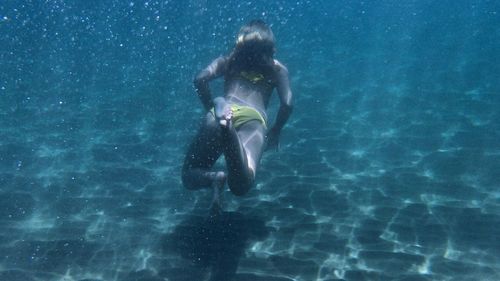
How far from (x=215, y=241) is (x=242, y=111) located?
2.32 m

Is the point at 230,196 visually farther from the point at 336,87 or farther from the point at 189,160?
the point at 336,87

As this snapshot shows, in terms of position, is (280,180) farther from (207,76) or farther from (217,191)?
(217,191)

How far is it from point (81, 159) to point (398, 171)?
311 inches

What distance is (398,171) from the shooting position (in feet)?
29.8

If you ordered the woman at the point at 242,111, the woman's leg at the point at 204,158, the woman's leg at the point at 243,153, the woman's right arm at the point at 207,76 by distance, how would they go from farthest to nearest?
the woman's right arm at the point at 207,76
the woman's leg at the point at 204,158
the woman at the point at 242,111
the woman's leg at the point at 243,153

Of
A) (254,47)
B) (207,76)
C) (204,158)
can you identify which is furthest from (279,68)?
(204,158)

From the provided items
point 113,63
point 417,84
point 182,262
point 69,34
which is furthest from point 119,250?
point 69,34

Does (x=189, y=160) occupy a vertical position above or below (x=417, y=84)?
below

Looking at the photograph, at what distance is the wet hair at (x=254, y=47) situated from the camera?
6.21 m

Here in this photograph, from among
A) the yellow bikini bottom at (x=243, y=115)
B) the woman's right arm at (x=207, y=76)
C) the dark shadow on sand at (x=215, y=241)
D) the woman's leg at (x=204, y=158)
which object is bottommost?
the dark shadow on sand at (x=215, y=241)

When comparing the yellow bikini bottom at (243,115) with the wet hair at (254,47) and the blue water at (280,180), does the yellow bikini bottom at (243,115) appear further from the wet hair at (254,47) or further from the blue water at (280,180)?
the blue water at (280,180)

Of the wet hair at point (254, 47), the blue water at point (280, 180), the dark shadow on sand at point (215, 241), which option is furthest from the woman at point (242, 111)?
the blue water at point (280, 180)

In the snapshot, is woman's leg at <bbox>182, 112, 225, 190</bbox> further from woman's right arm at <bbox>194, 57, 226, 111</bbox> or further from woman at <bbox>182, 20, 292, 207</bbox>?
woman's right arm at <bbox>194, 57, 226, 111</bbox>

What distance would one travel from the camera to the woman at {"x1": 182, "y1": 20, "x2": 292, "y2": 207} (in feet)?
17.4
